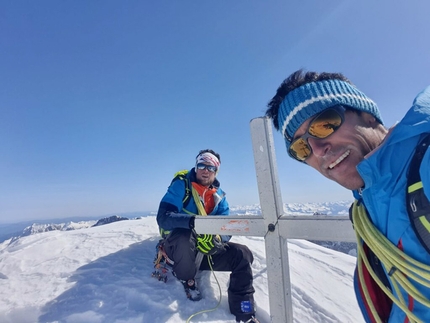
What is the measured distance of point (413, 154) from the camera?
0.86 metres

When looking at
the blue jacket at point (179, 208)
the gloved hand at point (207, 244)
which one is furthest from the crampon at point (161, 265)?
the gloved hand at point (207, 244)

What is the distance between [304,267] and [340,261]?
1011mm

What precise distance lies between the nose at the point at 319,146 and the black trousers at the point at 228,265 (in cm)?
224

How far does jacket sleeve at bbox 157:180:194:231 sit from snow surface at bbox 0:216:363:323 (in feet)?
2.98

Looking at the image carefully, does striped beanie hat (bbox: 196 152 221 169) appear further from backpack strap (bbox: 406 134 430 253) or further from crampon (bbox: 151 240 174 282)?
backpack strap (bbox: 406 134 430 253)

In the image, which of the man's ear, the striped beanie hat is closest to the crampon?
the striped beanie hat

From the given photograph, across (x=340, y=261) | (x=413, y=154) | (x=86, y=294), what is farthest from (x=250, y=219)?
(x=340, y=261)

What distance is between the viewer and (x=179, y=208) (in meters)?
3.60

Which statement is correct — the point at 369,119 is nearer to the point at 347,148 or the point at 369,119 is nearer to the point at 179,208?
the point at 347,148

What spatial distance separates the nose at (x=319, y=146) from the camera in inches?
53.7

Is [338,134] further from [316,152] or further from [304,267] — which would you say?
[304,267]

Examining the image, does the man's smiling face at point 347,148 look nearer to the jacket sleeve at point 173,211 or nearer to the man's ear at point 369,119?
the man's ear at point 369,119

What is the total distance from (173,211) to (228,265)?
1.16 metres

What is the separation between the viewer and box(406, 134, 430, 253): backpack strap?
0.79 m
